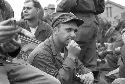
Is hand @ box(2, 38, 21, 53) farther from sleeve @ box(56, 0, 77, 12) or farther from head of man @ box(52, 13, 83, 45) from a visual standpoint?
sleeve @ box(56, 0, 77, 12)

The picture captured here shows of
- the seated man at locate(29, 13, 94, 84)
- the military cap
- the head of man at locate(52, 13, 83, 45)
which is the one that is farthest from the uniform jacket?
the military cap

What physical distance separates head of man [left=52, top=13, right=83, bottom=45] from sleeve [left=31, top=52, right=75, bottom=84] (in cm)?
36

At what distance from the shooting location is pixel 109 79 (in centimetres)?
768

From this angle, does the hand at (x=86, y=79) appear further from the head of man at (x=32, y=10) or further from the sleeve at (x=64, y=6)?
the head of man at (x=32, y=10)

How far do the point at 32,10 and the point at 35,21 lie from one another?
0.78 feet

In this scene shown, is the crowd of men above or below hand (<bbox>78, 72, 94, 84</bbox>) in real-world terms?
above

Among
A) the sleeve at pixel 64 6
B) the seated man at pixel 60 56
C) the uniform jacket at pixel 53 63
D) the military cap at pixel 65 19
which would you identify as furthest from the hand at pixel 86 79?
the sleeve at pixel 64 6

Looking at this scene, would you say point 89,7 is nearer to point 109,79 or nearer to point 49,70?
point 109,79

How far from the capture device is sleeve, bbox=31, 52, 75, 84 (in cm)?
450

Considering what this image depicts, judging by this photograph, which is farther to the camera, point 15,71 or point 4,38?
point 15,71

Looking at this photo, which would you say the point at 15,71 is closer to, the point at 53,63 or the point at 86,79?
the point at 53,63

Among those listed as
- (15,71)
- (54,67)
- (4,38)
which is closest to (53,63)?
(54,67)

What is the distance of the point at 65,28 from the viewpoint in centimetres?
493

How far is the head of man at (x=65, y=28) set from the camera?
4895mm
